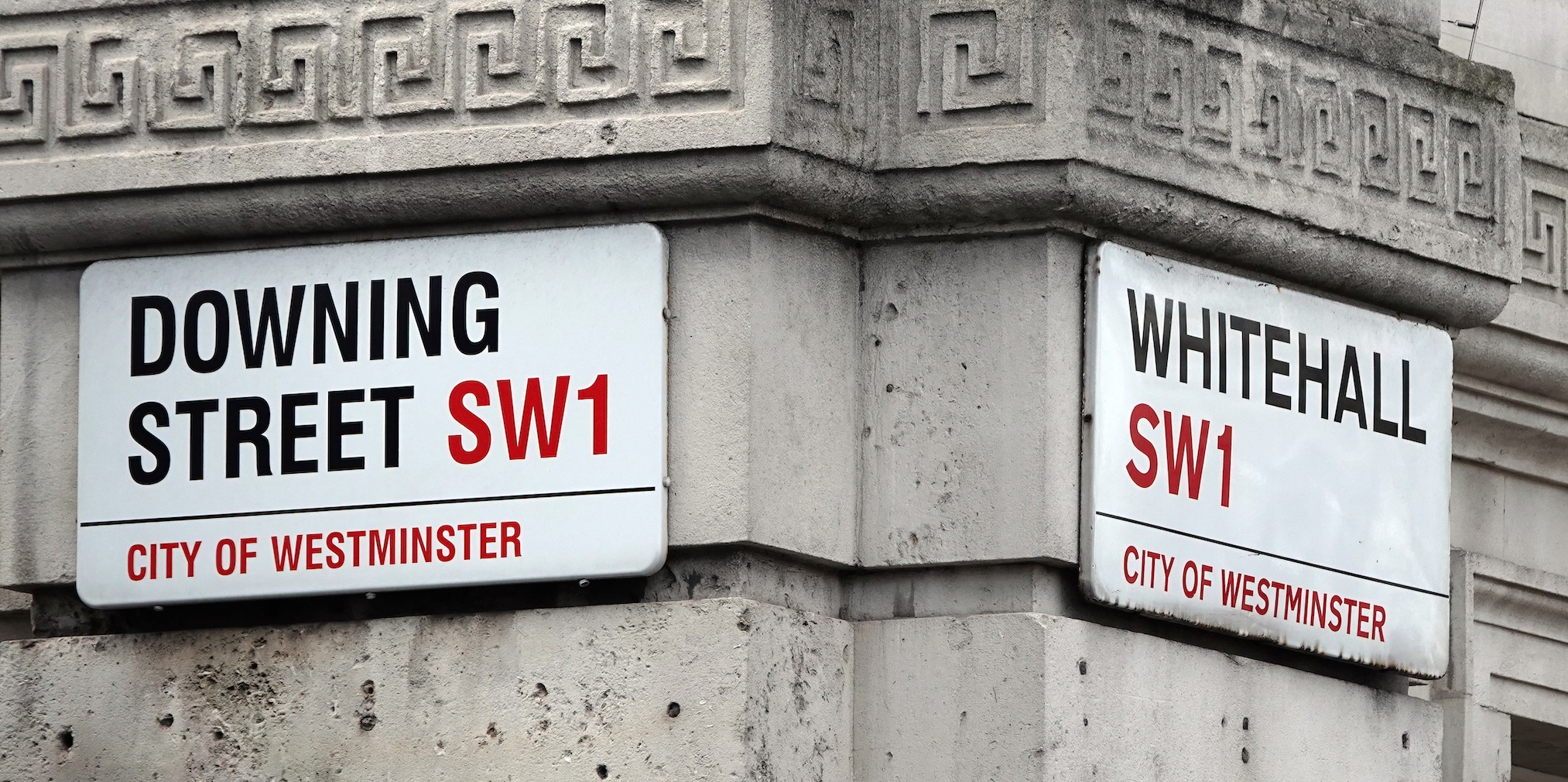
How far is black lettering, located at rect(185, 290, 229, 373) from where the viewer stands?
814cm

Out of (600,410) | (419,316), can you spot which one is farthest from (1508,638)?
(419,316)

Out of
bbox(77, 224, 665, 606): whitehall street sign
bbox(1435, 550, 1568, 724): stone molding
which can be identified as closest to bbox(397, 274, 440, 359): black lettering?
bbox(77, 224, 665, 606): whitehall street sign

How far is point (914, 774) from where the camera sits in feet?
25.5

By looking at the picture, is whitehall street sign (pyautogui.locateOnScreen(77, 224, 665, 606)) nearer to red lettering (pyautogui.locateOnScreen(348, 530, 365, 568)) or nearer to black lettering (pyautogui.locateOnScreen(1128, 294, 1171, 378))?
red lettering (pyautogui.locateOnScreen(348, 530, 365, 568))

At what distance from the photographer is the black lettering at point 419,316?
7.93 meters

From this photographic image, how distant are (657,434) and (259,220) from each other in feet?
4.27

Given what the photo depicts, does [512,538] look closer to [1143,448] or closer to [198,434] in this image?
[198,434]

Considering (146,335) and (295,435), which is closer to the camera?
(295,435)

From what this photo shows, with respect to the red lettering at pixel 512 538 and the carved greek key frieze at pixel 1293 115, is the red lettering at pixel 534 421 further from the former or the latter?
the carved greek key frieze at pixel 1293 115

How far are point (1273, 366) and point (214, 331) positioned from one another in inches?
113

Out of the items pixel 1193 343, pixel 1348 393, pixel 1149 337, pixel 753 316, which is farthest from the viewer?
pixel 1348 393

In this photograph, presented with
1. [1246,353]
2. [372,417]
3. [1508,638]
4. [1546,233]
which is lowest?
[1508,638]

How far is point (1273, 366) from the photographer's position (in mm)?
8336

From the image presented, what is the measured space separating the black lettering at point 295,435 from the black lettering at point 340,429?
0.04m
